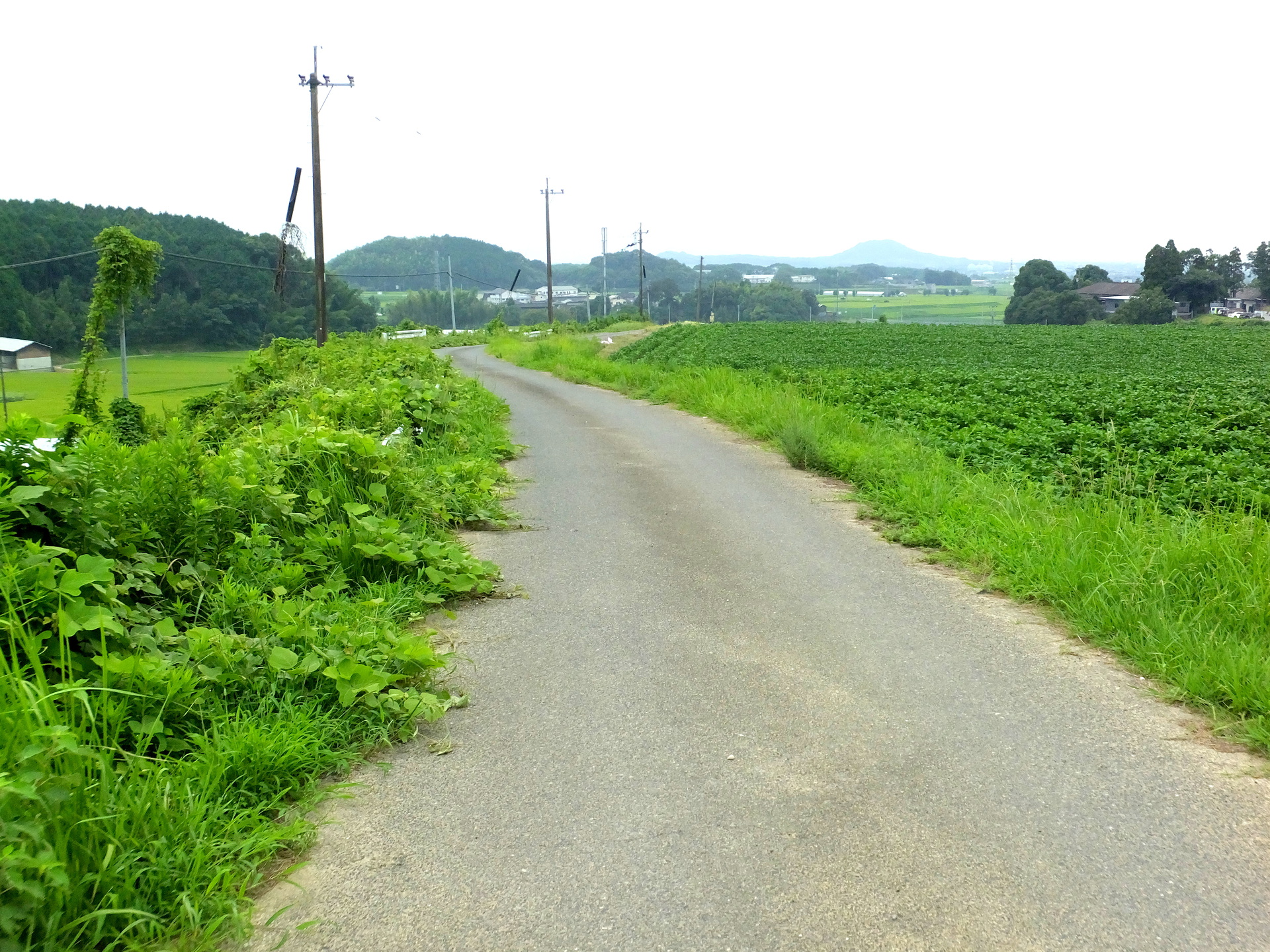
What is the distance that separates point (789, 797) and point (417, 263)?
87.4m

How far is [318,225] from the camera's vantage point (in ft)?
82.7

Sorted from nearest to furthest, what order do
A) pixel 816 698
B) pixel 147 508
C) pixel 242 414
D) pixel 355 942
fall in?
pixel 355 942, pixel 816 698, pixel 147 508, pixel 242 414

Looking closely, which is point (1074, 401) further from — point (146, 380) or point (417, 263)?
point (417, 263)

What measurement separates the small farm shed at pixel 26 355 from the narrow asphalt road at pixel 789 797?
34277 millimetres

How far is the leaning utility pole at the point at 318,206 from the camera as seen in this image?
25.0 metres

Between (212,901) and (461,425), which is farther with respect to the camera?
(461,425)

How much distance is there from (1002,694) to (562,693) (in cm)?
219

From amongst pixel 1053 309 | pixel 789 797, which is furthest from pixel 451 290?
pixel 789 797

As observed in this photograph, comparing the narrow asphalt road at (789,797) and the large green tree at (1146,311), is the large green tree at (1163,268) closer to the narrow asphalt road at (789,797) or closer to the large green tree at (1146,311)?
the large green tree at (1146,311)

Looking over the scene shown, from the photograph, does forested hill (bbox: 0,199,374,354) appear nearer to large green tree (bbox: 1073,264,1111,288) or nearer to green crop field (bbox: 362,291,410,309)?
green crop field (bbox: 362,291,410,309)

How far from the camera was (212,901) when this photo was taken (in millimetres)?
2920

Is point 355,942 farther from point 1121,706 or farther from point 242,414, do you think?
point 242,414

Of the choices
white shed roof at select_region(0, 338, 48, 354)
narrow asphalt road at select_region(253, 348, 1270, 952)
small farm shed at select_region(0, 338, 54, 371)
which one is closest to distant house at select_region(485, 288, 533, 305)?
small farm shed at select_region(0, 338, 54, 371)

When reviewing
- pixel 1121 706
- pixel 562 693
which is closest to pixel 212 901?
pixel 562 693
